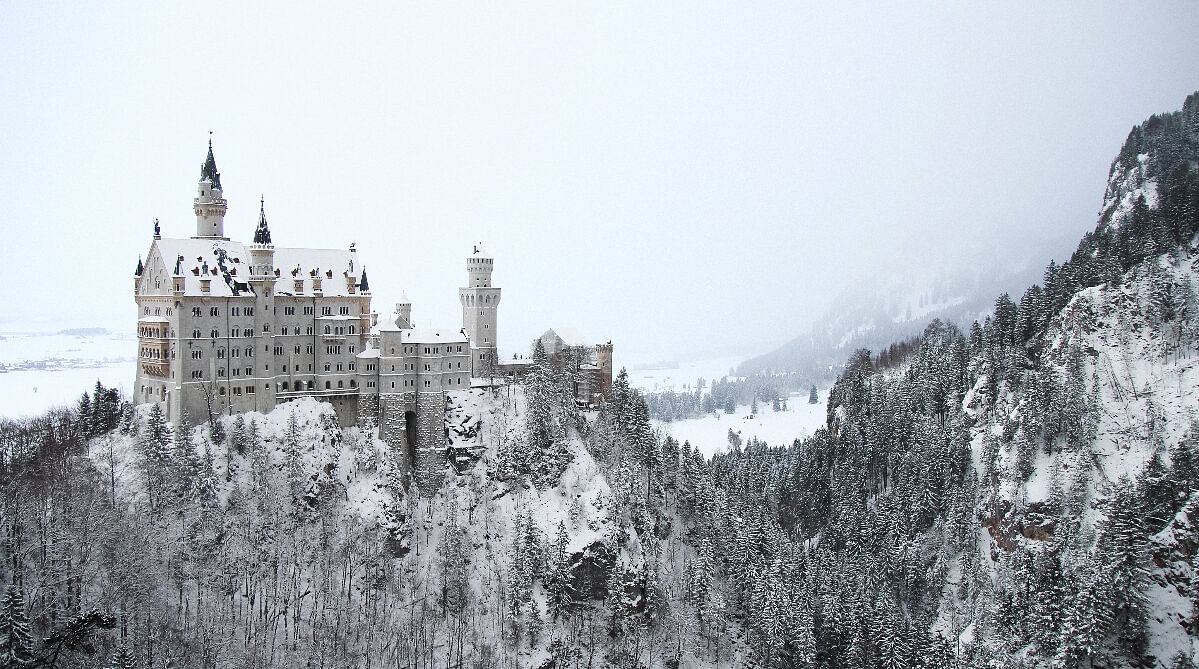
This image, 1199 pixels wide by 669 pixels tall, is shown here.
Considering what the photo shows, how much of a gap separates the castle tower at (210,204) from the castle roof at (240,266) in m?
2.83

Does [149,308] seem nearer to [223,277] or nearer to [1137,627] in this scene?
[223,277]

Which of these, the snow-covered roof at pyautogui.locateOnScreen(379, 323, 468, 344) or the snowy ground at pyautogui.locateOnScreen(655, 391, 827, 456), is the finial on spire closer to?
the snow-covered roof at pyautogui.locateOnScreen(379, 323, 468, 344)

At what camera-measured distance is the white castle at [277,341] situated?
87.9 meters

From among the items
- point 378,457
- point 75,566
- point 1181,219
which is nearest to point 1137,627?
point 1181,219

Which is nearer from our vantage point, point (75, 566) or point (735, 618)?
point (75, 566)

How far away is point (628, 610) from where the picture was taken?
3735 inches

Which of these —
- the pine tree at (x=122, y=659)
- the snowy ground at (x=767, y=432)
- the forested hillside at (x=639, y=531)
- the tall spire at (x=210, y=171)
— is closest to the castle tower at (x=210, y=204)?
the tall spire at (x=210, y=171)

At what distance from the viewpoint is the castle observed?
289 ft

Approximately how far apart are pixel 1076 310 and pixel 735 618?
5920cm

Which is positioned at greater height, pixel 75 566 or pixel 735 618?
pixel 75 566

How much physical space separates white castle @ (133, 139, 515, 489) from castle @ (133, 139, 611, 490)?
0.38 ft

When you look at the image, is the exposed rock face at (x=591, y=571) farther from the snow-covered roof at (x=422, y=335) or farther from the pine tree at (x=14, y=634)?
the pine tree at (x=14, y=634)

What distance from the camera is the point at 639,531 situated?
102 meters

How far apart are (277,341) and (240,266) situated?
9.05 m
